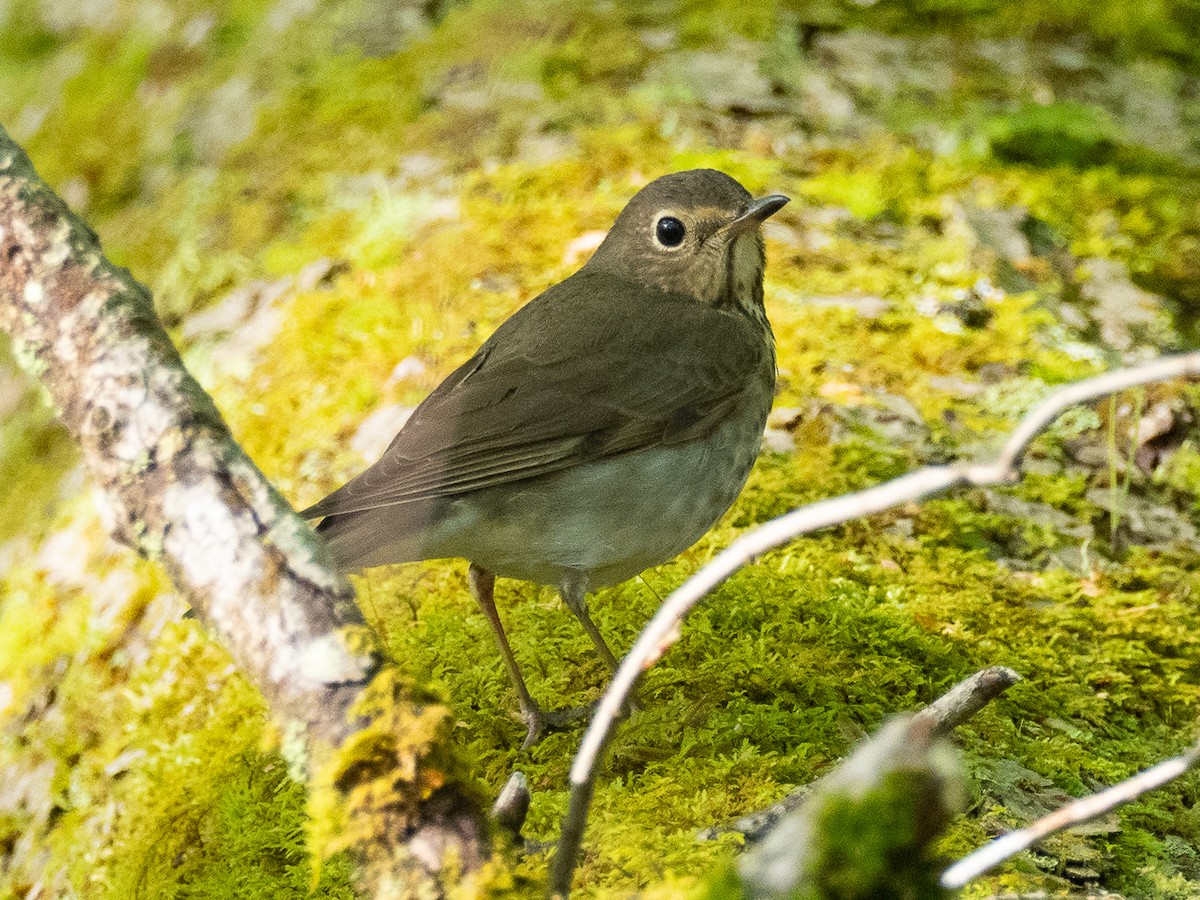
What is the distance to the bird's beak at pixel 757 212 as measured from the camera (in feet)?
12.4

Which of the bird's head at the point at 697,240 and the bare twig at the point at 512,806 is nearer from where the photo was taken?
the bare twig at the point at 512,806

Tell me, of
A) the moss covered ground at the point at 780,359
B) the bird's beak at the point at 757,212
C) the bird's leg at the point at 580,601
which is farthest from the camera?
the bird's beak at the point at 757,212

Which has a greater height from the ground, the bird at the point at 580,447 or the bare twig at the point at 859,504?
the bare twig at the point at 859,504

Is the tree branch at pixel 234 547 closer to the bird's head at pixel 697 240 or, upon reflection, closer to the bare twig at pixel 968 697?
the bare twig at pixel 968 697

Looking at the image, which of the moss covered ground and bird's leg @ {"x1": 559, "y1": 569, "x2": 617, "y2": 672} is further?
bird's leg @ {"x1": 559, "y1": 569, "x2": 617, "y2": 672}

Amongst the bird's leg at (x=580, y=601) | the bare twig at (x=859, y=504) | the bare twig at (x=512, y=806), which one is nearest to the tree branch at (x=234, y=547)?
the bare twig at (x=512, y=806)

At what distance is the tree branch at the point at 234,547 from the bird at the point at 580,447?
712mm

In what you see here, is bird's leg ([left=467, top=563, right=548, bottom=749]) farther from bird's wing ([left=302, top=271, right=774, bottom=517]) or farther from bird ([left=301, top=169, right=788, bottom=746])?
bird's wing ([left=302, top=271, right=774, bottom=517])

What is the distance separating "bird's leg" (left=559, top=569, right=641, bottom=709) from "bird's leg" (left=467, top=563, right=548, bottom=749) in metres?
0.25

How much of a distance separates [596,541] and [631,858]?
1112 mm

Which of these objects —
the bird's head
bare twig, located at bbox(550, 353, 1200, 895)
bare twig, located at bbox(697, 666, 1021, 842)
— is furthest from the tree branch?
the bird's head

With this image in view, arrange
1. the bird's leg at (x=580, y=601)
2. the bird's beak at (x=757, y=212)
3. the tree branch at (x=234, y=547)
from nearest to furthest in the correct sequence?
1. the tree branch at (x=234, y=547)
2. the bird's leg at (x=580, y=601)
3. the bird's beak at (x=757, y=212)

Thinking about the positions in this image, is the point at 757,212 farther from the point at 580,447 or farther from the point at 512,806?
the point at 512,806

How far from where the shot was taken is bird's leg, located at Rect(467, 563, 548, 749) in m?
3.35
